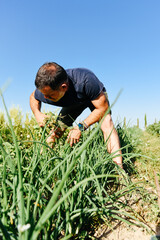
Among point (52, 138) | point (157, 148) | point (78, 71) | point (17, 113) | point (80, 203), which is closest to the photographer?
point (80, 203)

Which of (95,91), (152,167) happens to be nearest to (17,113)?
(95,91)

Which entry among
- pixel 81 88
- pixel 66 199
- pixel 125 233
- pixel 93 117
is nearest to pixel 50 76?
pixel 81 88

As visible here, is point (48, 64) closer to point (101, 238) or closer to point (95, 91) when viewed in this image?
point (95, 91)

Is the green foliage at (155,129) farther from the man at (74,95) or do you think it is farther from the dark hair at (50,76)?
the dark hair at (50,76)

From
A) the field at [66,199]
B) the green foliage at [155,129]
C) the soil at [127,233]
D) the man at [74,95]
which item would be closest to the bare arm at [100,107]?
the man at [74,95]

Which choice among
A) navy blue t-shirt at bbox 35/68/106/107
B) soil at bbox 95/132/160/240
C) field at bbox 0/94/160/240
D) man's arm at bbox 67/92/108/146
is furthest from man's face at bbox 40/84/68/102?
soil at bbox 95/132/160/240

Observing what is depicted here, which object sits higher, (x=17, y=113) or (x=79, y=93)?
(x=79, y=93)

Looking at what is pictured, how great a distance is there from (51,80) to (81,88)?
501 millimetres

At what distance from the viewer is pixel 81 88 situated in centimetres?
238

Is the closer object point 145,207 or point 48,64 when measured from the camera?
point 145,207

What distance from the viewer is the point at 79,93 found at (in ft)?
8.05

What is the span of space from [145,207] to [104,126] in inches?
43.2

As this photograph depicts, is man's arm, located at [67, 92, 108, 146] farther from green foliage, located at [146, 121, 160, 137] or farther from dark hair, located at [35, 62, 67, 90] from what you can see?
green foliage, located at [146, 121, 160, 137]

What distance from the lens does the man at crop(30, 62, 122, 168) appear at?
6.57 ft
